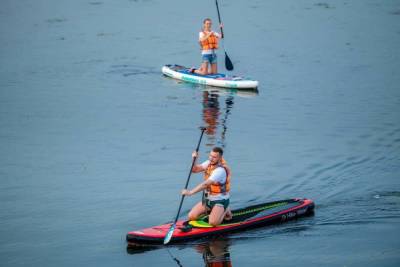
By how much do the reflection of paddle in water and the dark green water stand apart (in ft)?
0.22

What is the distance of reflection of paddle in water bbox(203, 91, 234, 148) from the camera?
2066cm

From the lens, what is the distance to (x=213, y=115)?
76.2 ft

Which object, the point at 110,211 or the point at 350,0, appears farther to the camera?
the point at 350,0

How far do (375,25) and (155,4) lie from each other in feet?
48.3

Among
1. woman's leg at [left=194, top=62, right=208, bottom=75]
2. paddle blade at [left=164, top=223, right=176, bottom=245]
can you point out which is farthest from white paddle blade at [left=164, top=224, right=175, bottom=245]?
woman's leg at [left=194, top=62, right=208, bottom=75]

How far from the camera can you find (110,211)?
15383 mm

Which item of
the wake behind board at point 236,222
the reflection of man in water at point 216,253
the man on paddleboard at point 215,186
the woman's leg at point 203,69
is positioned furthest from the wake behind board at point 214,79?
the reflection of man in water at point 216,253

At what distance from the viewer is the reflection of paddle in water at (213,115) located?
67.8 feet

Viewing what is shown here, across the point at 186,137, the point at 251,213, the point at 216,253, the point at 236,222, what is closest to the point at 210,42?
the point at 186,137

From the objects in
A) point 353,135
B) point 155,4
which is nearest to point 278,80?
point 353,135

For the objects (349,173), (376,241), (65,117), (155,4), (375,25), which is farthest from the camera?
(155,4)

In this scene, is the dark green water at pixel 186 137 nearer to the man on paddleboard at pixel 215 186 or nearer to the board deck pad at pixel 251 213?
the board deck pad at pixel 251 213

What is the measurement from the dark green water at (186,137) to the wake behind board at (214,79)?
34cm

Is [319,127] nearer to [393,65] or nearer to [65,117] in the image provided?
[65,117]
